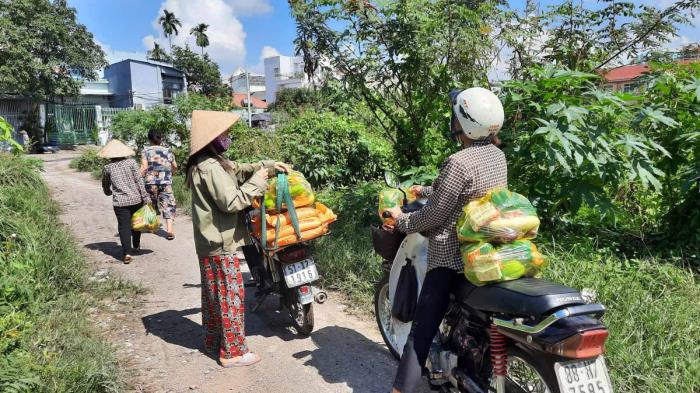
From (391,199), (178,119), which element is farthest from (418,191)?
(178,119)

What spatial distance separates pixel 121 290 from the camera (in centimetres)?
537

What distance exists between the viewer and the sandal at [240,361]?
147 inches

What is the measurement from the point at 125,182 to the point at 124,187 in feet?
0.23

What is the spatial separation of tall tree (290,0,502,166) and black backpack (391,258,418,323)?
2.72 metres

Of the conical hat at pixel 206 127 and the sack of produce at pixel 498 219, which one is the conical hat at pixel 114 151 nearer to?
the conical hat at pixel 206 127

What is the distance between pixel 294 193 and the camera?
398 centimetres

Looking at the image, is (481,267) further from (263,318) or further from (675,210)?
(675,210)

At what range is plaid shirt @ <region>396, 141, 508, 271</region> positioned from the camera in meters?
2.61

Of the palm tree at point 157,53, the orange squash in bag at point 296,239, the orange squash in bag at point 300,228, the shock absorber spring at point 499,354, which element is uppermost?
the palm tree at point 157,53

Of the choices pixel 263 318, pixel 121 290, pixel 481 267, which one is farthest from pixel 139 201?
pixel 481 267

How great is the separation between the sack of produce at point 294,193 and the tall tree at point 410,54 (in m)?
2.09

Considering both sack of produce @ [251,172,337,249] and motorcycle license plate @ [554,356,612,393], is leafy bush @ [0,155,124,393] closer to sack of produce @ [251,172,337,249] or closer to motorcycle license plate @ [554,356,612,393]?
sack of produce @ [251,172,337,249]

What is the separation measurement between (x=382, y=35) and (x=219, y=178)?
3.01 meters

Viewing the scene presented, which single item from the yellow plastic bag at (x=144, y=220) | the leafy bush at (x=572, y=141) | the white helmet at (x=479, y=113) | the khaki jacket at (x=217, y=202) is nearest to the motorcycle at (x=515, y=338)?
the white helmet at (x=479, y=113)
